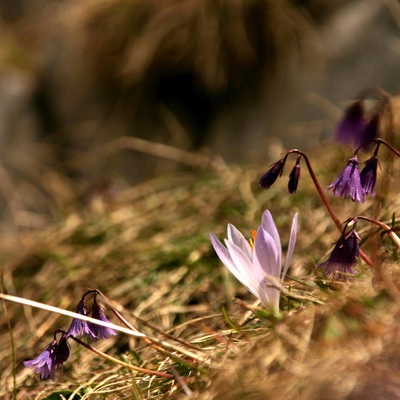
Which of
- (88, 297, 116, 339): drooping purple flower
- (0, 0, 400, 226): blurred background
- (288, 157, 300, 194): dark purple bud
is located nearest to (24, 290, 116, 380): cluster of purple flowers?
(88, 297, 116, 339): drooping purple flower

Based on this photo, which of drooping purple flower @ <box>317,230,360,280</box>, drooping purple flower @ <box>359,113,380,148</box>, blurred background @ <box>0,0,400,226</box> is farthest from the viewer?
blurred background @ <box>0,0,400,226</box>

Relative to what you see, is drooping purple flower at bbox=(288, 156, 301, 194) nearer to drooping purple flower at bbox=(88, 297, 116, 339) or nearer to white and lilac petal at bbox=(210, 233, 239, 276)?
white and lilac petal at bbox=(210, 233, 239, 276)

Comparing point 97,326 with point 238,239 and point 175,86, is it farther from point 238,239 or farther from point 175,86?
point 175,86

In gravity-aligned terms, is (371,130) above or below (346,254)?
above

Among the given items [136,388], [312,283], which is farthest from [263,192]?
[136,388]

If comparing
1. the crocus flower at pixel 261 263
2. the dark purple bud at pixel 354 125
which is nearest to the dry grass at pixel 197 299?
the crocus flower at pixel 261 263

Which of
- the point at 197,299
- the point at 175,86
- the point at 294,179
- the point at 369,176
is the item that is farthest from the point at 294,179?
the point at 175,86

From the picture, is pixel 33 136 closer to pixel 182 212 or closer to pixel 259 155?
pixel 259 155
